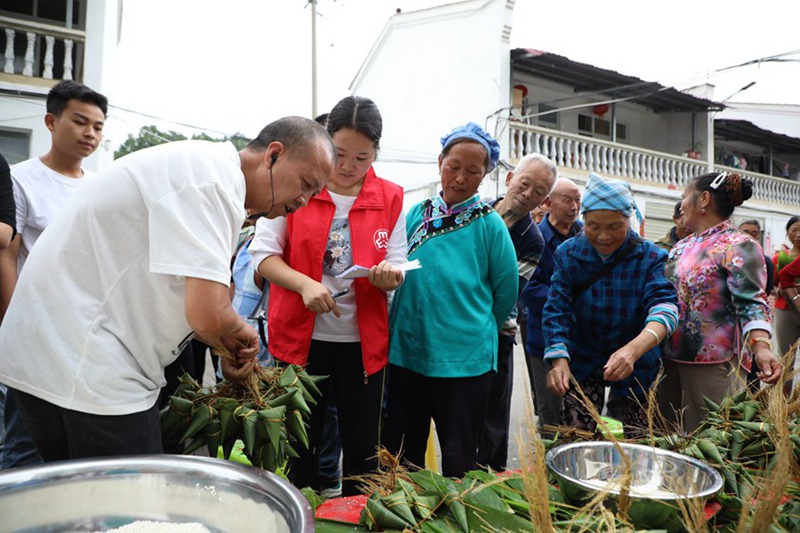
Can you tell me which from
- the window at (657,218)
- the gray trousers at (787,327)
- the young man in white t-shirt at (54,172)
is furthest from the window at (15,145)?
the window at (657,218)

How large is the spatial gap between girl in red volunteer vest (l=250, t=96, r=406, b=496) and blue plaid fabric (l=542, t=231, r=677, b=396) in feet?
2.49

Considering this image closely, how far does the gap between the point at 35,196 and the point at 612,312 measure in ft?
8.04

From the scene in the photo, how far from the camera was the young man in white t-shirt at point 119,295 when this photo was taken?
1277 mm

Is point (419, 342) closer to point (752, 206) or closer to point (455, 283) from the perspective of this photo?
point (455, 283)

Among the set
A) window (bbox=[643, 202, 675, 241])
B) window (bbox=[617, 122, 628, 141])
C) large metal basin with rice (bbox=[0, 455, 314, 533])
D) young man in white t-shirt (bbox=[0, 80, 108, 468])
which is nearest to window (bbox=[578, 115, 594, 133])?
window (bbox=[617, 122, 628, 141])

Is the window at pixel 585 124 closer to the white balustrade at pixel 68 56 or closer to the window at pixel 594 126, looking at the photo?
the window at pixel 594 126

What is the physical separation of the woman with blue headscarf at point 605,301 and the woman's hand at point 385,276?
2.28ft

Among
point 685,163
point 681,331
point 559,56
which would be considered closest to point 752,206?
point 685,163

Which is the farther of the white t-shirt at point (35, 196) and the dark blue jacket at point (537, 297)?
the dark blue jacket at point (537, 297)

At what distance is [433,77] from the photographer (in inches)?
598

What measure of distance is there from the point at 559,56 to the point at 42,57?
9.85 m

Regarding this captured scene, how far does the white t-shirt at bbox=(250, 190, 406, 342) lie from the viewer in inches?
86.7

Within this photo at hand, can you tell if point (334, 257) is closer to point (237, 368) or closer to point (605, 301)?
point (237, 368)

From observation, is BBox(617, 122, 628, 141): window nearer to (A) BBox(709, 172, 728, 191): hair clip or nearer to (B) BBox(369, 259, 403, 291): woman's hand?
(A) BBox(709, 172, 728, 191): hair clip
